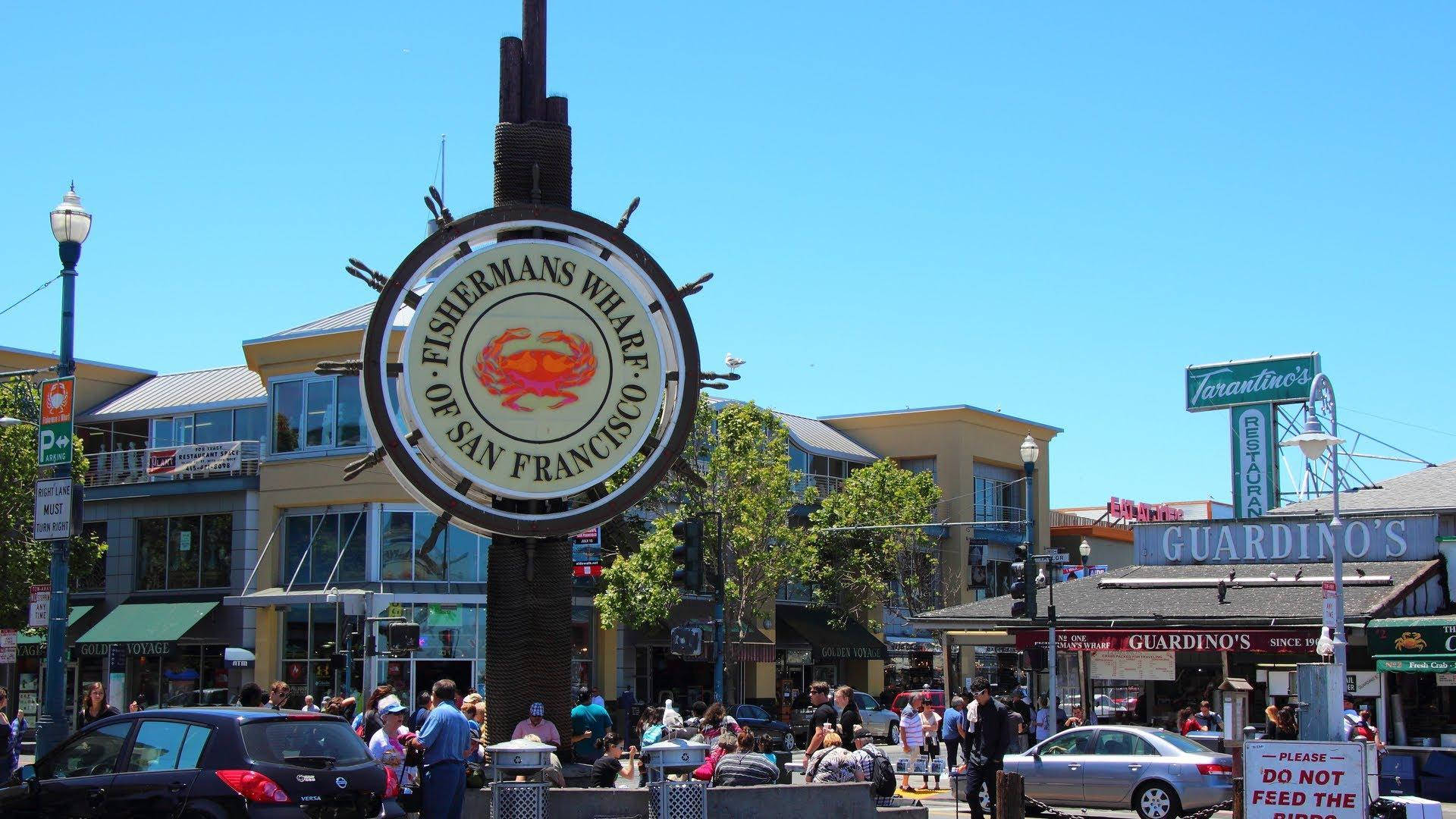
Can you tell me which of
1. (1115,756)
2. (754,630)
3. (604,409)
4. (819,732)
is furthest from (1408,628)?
(754,630)

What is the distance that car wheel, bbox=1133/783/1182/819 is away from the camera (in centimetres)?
1983

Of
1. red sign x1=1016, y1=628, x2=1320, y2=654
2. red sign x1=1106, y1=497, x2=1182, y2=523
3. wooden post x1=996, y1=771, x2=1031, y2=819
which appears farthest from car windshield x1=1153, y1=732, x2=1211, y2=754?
red sign x1=1106, y1=497, x2=1182, y2=523

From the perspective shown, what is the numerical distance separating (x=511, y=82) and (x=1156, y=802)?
12.6 metres

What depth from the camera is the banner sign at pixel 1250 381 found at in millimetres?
41812

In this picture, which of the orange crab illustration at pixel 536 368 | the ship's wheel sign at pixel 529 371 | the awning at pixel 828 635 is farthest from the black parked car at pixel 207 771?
the awning at pixel 828 635

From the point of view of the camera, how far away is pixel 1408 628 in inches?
1016

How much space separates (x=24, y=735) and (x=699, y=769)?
34.1 metres

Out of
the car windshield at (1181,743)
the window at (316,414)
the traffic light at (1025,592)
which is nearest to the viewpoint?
the car windshield at (1181,743)

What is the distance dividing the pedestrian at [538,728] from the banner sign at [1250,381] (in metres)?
33.0

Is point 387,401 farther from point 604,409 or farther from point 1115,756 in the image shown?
point 1115,756

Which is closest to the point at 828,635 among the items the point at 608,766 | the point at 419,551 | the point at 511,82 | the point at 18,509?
the point at 419,551

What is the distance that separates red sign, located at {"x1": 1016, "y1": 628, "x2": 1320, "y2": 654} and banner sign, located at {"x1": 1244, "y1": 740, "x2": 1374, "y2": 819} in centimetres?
1496

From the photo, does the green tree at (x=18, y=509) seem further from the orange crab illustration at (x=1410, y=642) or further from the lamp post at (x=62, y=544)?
the orange crab illustration at (x=1410, y=642)

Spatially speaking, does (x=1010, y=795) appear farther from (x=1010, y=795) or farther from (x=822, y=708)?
(x=822, y=708)
